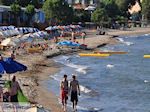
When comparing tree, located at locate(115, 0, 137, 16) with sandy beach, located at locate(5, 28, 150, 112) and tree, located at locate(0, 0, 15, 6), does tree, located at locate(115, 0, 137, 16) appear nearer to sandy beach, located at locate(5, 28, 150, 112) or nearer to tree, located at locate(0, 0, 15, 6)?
tree, located at locate(0, 0, 15, 6)

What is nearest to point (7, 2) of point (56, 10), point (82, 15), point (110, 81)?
point (56, 10)

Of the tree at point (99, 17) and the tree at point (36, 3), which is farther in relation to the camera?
the tree at point (99, 17)

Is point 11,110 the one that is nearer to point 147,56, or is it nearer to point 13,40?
point 13,40

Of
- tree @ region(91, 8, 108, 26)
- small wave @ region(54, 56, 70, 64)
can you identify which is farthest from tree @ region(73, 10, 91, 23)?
small wave @ region(54, 56, 70, 64)

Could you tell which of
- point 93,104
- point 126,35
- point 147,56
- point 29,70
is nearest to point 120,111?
point 93,104

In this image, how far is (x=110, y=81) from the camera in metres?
34.3

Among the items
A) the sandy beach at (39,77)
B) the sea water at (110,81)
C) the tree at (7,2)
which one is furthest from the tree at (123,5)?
the sandy beach at (39,77)

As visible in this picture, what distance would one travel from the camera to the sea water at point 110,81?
24750mm

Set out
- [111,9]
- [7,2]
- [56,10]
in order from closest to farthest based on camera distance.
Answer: [56,10]
[7,2]
[111,9]

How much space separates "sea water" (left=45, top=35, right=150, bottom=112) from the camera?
974 inches

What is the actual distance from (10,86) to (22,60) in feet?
71.6

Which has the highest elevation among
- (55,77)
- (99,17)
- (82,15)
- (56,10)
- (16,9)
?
(16,9)

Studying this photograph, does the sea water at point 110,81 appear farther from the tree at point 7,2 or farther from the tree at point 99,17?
the tree at point 99,17

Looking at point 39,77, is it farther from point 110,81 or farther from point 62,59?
point 62,59
